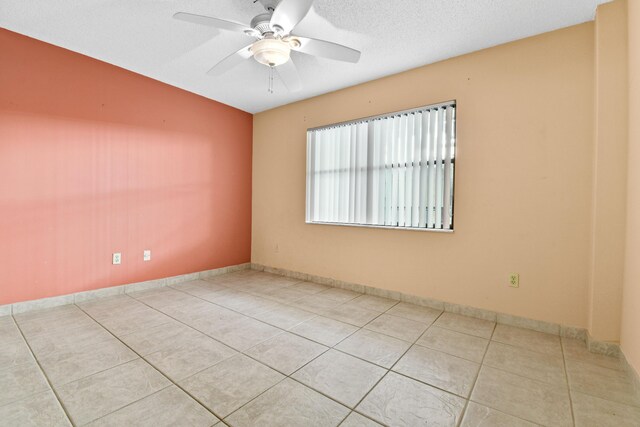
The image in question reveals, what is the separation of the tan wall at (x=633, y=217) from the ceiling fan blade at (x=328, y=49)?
1.84 metres

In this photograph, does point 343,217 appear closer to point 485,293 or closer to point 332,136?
point 332,136

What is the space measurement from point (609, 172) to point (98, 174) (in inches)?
183

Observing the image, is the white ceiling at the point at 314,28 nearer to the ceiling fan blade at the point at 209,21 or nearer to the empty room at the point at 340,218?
the empty room at the point at 340,218

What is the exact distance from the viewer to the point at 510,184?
2494 mm

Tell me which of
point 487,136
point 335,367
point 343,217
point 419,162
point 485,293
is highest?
point 487,136

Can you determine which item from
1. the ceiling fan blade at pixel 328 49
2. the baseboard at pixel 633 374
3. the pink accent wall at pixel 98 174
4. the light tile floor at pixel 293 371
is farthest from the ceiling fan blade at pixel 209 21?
the baseboard at pixel 633 374

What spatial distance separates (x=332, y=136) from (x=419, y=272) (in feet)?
6.80

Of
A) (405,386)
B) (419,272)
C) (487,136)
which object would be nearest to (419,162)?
(487,136)

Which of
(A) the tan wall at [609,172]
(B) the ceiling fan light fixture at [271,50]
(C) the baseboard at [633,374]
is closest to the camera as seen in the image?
(C) the baseboard at [633,374]

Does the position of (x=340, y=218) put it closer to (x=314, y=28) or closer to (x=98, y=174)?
(x=314, y=28)

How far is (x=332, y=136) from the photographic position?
3.76m

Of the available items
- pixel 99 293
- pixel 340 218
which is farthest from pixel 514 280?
pixel 99 293

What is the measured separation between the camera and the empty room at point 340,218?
160 cm

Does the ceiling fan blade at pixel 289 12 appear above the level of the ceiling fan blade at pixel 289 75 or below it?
below
